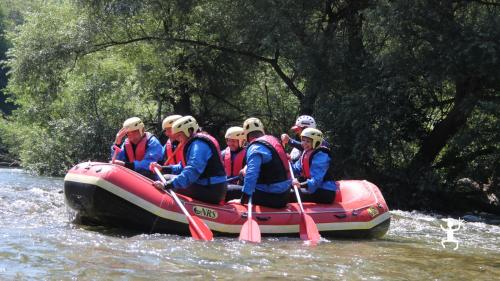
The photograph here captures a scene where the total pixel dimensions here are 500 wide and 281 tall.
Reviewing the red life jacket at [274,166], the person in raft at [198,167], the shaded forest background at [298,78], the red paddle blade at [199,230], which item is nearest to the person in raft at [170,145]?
the person in raft at [198,167]

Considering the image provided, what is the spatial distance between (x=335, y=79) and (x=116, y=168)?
24.8 feet

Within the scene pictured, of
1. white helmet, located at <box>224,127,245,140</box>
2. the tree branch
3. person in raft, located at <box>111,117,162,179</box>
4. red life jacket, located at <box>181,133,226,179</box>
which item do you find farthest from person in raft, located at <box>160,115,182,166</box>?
the tree branch

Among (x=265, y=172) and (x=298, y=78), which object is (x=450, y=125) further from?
(x=265, y=172)

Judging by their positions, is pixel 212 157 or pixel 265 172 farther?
pixel 265 172

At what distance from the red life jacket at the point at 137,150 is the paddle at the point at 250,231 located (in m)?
2.00

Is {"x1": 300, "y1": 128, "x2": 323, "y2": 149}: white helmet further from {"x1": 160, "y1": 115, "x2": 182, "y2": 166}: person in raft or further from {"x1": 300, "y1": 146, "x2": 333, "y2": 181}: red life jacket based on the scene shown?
{"x1": 160, "y1": 115, "x2": 182, "y2": 166}: person in raft

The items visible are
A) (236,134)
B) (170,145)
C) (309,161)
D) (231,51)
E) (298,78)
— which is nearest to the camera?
(309,161)

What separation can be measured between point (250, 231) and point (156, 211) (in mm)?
1020

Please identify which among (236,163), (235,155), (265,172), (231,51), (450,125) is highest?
(231,51)

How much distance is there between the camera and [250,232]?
Result: 662 cm

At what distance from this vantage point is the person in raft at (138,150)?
26.1 ft

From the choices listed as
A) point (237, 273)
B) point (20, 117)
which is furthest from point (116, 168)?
point (20, 117)

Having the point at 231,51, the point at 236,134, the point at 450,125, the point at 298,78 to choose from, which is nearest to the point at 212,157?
the point at 236,134

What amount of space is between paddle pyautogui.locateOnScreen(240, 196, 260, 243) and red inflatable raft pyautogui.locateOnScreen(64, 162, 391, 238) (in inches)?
6.8
